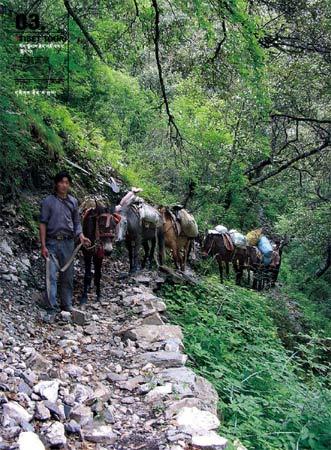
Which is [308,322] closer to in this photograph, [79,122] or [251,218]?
[251,218]

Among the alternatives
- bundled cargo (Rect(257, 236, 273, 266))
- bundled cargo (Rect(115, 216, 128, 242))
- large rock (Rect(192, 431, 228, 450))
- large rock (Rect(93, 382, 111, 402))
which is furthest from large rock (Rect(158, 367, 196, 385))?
bundled cargo (Rect(257, 236, 273, 266))

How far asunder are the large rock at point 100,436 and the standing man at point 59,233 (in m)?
3.03

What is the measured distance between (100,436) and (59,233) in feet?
11.6

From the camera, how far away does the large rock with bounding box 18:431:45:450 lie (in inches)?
141

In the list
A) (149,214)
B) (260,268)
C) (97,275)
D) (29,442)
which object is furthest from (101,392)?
(260,268)

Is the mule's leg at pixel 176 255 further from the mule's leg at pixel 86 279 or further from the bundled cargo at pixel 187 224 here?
the mule's leg at pixel 86 279

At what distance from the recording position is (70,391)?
488 centimetres

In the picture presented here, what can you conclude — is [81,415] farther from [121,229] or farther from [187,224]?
[187,224]

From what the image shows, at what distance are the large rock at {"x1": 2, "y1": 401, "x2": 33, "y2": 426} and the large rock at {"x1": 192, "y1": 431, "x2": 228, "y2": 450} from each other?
1.33 metres

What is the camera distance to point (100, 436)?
167 inches

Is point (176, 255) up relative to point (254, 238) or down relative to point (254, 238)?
up

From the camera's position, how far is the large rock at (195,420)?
438 cm

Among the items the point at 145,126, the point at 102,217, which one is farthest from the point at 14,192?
the point at 145,126

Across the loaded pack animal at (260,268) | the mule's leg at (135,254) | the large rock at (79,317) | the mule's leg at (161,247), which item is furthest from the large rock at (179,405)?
the loaded pack animal at (260,268)
